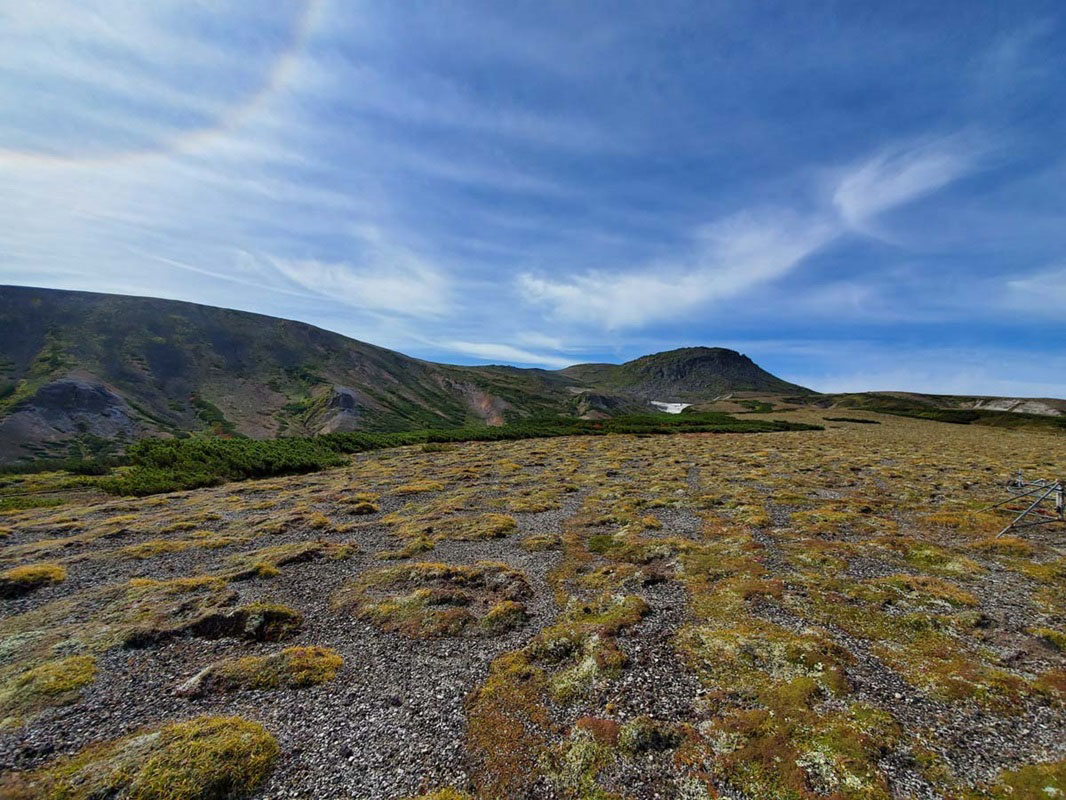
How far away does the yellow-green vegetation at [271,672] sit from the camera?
1152 cm

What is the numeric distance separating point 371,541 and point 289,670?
11.9 m

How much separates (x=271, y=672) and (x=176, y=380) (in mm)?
150537

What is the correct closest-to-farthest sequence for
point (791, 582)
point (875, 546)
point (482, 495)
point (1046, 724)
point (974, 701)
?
point (1046, 724) → point (974, 701) → point (791, 582) → point (875, 546) → point (482, 495)

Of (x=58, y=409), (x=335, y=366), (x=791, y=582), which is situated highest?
(x=335, y=366)

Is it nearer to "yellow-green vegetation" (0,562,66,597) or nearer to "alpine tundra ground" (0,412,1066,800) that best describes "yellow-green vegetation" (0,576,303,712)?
"alpine tundra ground" (0,412,1066,800)

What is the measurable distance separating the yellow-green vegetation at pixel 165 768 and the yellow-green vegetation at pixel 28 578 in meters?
13.8

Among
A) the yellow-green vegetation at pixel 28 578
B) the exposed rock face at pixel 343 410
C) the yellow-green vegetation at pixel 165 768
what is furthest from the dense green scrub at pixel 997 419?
the exposed rock face at pixel 343 410

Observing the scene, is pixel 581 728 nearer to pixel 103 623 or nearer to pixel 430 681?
pixel 430 681

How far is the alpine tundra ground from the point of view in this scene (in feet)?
28.2

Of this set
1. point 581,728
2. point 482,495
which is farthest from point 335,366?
point 581,728

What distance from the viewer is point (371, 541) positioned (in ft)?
78.0

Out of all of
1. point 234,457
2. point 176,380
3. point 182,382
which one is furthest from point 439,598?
point 176,380

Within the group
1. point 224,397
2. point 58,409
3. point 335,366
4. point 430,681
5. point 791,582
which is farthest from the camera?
point 335,366

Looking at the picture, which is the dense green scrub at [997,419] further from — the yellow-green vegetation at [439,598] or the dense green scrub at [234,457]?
the yellow-green vegetation at [439,598]
